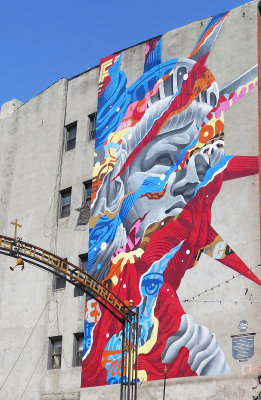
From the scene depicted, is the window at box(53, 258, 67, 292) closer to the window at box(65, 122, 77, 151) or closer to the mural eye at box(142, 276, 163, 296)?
the mural eye at box(142, 276, 163, 296)

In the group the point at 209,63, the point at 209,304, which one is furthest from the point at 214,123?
the point at 209,304

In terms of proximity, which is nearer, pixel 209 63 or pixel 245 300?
pixel 245 300

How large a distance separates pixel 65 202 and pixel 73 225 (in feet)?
7.03

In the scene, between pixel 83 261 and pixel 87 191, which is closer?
pixel 83 261

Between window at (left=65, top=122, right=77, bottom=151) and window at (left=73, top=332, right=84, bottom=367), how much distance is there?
11.2m

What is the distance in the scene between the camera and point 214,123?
37625 mm

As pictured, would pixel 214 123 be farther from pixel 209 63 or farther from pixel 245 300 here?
pixel 245 300

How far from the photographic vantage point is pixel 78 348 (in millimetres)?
40094

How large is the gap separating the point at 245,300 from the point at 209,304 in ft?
6.21

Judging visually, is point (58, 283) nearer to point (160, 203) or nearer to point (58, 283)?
point (58, 283)

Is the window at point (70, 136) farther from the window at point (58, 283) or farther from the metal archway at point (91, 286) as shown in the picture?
the metal archway at point (91, 286)

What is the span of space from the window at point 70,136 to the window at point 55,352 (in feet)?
36.3

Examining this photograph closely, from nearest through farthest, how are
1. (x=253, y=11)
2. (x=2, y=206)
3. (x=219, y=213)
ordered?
(x=219, y=213) < (x=253, y=11) < (x=2, y=206)

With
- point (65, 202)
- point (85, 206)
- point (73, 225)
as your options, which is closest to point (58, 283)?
point (73, 225)
